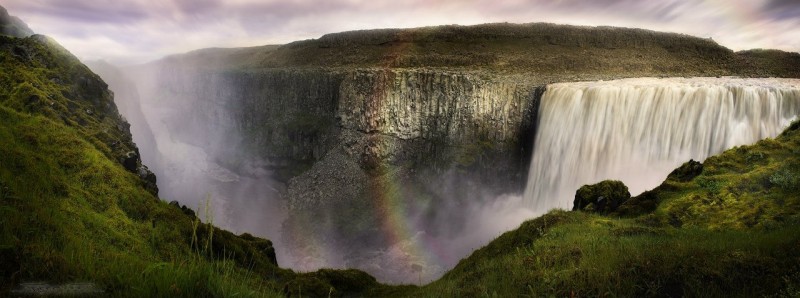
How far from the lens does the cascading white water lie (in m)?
24.6

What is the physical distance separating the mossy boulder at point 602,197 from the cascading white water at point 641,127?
6385 millimetres

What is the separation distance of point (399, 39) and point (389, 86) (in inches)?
922

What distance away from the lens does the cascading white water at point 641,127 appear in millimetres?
24641

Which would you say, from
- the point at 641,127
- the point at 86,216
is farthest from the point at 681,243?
the point at 641,127

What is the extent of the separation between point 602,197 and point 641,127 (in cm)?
1893

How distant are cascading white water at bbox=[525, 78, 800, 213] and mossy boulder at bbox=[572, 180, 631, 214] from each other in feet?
20.9

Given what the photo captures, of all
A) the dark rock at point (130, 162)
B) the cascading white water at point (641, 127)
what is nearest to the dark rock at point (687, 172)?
the cascading white water at point (641, 127)

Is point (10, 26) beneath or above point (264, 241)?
above

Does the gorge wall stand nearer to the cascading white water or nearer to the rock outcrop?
the cascading white water

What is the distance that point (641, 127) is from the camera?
97.5ft

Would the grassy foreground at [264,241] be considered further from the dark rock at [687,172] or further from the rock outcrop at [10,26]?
the rock outcrop at [10,26]

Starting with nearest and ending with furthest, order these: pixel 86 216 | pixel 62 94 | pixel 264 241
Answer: pixel 86 216 < pixel 264 241 < pixel 62 94

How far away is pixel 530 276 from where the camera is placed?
6996 mm

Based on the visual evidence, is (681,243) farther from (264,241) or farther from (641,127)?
(641,127)
